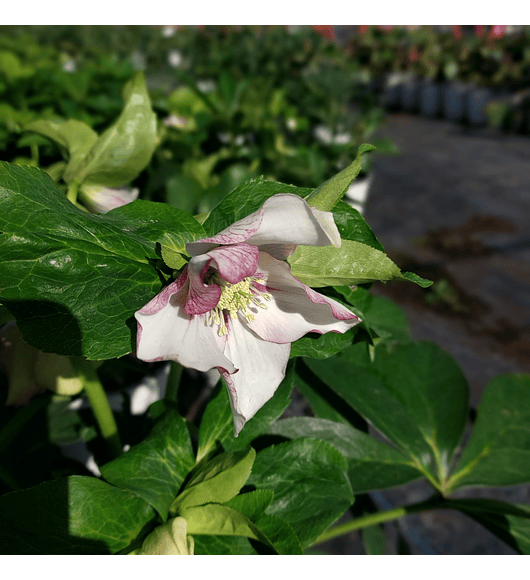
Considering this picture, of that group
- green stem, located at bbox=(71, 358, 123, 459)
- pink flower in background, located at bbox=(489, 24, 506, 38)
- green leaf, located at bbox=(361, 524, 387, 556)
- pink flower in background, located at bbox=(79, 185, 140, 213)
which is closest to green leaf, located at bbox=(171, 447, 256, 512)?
green stem, located at bbox=(71, 358, 123, 459)

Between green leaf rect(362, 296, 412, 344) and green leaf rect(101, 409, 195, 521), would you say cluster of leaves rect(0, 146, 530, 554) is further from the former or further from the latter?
green leaf rect(362, 296, 412, 344)

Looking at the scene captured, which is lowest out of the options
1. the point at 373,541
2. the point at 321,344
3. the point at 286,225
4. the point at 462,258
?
the point at 462,258

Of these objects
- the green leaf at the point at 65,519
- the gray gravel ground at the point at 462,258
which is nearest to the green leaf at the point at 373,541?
the gray gravel ground at the point at 462,258

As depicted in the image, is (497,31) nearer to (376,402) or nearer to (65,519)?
(376,402)

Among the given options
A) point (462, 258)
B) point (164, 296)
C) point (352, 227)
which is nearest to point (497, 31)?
point (462, 258)

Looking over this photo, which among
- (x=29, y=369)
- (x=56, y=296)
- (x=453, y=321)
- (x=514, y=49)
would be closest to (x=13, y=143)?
(x=29, y=369)

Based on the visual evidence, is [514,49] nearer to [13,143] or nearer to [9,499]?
[13,143]

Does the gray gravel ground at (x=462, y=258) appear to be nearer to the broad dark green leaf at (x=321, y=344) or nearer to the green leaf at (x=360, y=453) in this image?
the green leaf at (x=360, y=453)
